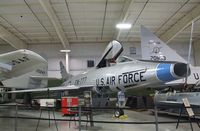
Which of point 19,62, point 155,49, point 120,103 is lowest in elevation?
point 120,103

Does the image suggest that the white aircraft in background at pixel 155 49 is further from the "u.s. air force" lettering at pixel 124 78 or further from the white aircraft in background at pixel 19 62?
the white aircraft in background at pixel 19 62

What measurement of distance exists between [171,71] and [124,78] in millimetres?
1683

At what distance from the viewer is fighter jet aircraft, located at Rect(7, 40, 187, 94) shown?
6090 millimetres

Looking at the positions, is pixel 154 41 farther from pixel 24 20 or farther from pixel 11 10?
pixel 24 20

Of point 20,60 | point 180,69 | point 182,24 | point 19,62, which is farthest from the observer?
point 182,24

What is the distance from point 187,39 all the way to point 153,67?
13.0 m

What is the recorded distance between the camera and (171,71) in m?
5.91

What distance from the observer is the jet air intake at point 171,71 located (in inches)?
234

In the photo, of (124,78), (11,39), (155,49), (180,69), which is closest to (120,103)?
(124,78)

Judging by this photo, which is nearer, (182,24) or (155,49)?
(155,49)

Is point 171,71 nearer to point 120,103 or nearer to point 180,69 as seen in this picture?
point 180,69

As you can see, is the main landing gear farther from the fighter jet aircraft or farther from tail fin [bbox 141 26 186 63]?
tail fin [bbox 141 26 186 63]

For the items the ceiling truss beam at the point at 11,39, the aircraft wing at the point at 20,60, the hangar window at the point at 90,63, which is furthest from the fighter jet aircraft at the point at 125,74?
the hangar window at the point at 90,63

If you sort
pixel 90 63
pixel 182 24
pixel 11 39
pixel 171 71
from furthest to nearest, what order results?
pixel 90 63, pixel 11 39, pixel 182 24, pixel 171 71
